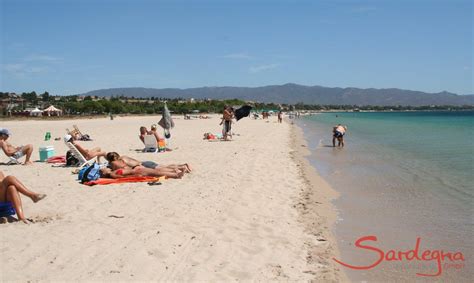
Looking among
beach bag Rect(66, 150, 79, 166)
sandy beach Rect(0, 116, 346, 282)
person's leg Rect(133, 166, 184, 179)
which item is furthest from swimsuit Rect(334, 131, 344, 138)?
beach bag Rect(66, 150, 79, 166)

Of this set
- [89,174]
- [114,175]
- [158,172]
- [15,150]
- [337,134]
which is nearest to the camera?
[89,174]

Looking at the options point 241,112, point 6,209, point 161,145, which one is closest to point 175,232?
point 6,209

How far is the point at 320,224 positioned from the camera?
20.2ft

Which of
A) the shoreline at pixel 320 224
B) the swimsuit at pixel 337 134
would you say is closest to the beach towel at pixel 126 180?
the shoreline at pixel 320 224

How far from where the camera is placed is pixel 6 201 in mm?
5617

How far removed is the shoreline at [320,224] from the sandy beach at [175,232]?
2 centimetres

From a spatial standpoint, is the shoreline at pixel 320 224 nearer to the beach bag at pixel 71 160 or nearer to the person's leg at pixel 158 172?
the person's leg at pixel 158 172

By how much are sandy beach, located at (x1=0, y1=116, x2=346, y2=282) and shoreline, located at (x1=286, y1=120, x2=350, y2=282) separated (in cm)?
2

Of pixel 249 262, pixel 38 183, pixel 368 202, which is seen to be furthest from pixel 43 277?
pixel 368 202

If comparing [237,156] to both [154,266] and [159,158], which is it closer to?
[159,158]

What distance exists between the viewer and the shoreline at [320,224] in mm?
4496

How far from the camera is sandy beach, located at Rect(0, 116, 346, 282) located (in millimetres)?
4172

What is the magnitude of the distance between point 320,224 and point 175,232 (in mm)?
2106

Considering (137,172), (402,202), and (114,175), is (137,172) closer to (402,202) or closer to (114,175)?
(114,175)
